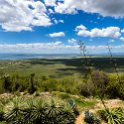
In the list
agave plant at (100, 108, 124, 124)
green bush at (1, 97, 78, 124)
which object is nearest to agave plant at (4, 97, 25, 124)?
green bush at (1, 97, 78, 124)

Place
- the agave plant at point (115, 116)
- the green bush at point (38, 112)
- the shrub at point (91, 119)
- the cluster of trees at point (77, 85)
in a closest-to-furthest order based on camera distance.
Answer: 1. the green bush at point (38, 112)
2. the agave plant at point (115, 116)
3. the shrub at point (91, 119)
4. the cluster of trees at point (77, 85)

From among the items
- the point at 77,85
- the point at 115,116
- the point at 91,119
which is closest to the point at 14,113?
the point at 91,119

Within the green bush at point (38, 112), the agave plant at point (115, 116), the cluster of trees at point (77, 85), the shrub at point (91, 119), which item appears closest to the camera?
the green bush at point (38, 112)

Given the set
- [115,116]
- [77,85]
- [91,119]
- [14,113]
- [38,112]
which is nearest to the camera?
[38,112]

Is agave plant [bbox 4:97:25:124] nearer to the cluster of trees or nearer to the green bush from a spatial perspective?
the green bush

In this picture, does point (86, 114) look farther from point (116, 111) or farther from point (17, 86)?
point (17, 86)

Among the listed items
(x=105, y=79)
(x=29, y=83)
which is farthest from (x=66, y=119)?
(x=29, y=83)


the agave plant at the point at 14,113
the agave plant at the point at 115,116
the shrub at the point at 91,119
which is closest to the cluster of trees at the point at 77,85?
the agave plant at the point at 115,116

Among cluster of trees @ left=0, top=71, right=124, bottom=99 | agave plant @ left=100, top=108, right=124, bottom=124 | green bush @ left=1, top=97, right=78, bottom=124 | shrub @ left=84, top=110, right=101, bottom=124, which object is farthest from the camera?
cluster of trees @ left=0, top=71, right=124, bottom=99

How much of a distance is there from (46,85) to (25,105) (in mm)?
25404

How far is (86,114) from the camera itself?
14.8 m

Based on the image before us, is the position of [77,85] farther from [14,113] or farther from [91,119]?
[14,113]

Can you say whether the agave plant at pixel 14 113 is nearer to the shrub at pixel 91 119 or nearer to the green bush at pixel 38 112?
the green bush at pixel 38 112

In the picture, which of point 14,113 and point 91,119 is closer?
point 14,113
